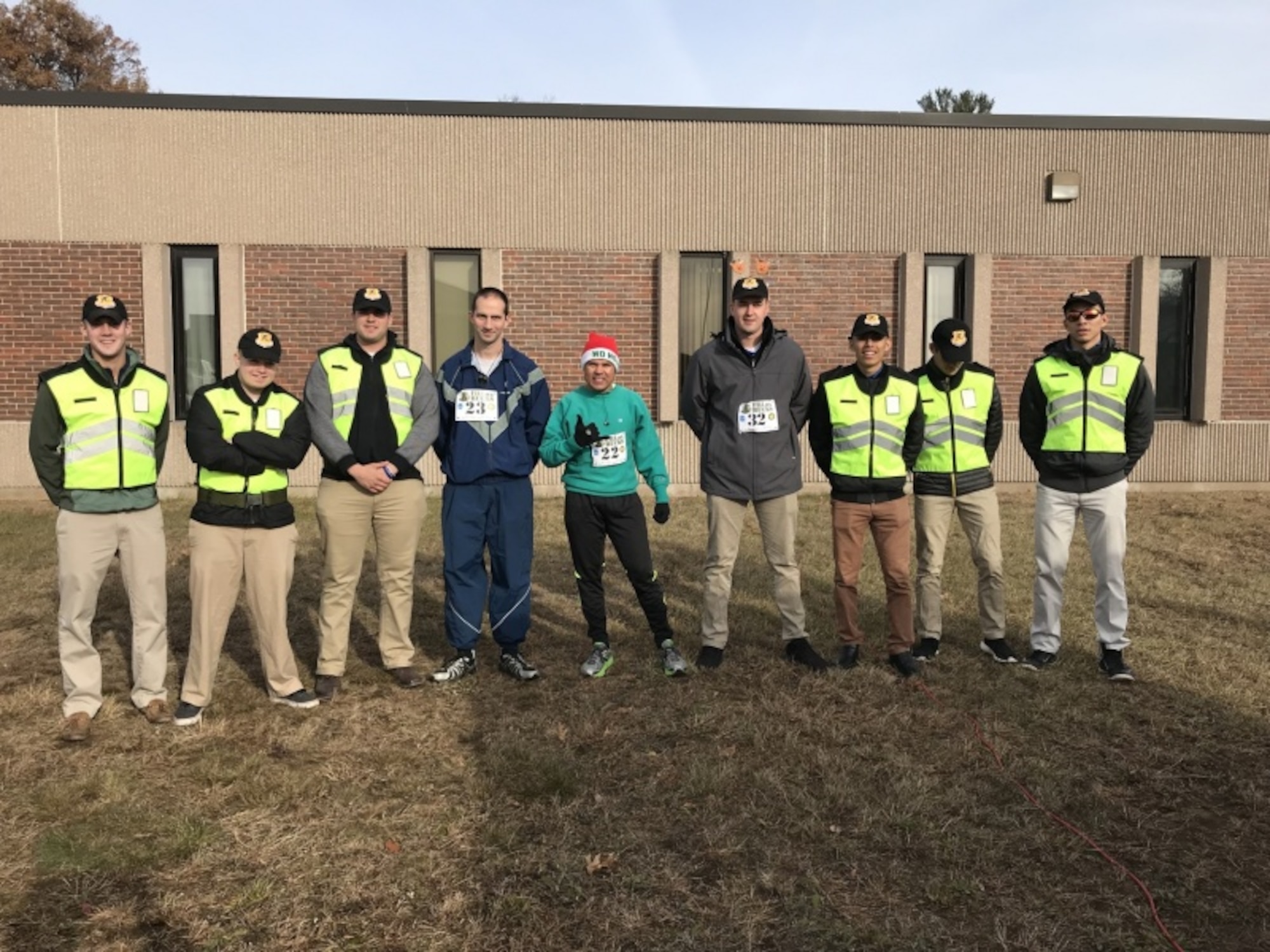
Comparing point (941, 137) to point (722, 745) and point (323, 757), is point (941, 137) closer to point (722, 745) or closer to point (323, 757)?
point (722, 745)

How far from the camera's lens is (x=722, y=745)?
446 centimetres

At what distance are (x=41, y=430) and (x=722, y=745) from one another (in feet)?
11.5

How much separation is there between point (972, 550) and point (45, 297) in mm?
10830

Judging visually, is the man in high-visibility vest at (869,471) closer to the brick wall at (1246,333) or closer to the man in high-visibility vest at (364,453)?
the man in high-visibility vest at (364,453)

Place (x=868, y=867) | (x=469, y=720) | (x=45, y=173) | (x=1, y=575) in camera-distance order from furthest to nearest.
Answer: (x=45, y=173)
(x=1, y=575)
(x=469, y=720)
(x=868, y=867)

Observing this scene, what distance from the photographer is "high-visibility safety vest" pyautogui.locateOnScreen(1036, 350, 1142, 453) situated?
5398mm

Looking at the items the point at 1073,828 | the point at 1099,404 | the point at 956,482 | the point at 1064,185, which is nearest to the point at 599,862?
the point at 1073,828

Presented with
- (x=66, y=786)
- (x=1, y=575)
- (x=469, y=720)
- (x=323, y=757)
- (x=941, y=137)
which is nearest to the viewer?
(x=66, y=786)

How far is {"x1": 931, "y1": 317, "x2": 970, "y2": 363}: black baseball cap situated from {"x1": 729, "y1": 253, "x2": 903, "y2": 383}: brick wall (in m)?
6.43

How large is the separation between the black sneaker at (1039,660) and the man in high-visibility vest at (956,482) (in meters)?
0.11

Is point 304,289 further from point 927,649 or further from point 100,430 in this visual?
point 927,649

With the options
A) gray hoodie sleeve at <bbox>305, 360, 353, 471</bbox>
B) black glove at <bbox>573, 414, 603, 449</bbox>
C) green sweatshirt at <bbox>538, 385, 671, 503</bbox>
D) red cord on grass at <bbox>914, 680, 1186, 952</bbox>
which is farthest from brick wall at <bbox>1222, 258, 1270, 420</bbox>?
gray hoodie sleeve at <bbox>305, 360, 353, 471</bbox>

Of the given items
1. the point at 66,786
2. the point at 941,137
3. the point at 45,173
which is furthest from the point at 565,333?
the point at 66,786

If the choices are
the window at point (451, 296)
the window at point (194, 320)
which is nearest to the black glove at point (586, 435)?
the window at point (451, 296)
